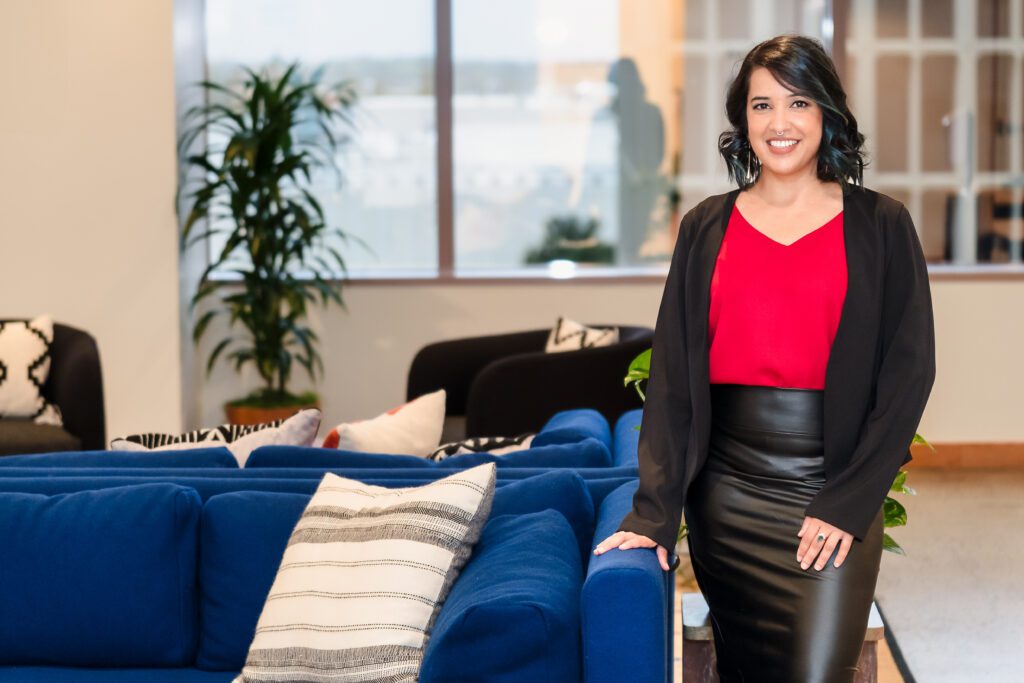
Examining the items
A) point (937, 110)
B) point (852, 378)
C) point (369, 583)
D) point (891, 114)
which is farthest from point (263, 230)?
point (852, 378)

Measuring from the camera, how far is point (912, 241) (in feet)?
7.07

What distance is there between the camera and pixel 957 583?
462 cm

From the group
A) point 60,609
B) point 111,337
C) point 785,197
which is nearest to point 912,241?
point 785,197

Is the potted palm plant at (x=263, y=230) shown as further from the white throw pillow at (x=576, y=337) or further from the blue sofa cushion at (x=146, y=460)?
the blue sofa cushion at (x=146, y=460)

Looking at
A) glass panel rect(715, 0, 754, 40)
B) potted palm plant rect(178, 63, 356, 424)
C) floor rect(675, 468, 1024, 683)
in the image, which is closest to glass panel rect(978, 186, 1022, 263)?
floor rect(675, 468, 1024, 683)

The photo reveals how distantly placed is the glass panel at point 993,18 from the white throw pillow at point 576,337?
286 centimetres

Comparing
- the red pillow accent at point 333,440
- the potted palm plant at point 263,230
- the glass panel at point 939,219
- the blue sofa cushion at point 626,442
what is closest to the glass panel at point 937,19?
the glass panel at point 939,219

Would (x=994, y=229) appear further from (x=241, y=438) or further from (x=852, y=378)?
(x=852, y=378)

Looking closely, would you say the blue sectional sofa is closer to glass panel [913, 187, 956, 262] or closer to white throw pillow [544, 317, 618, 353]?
white throw pillow [544, 317, 618, 353]

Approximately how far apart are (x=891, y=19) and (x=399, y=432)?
15.3ft

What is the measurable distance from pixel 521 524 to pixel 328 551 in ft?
1.13

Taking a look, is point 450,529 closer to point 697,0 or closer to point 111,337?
point 111,337

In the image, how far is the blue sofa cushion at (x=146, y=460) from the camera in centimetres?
290

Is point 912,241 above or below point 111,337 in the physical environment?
above
